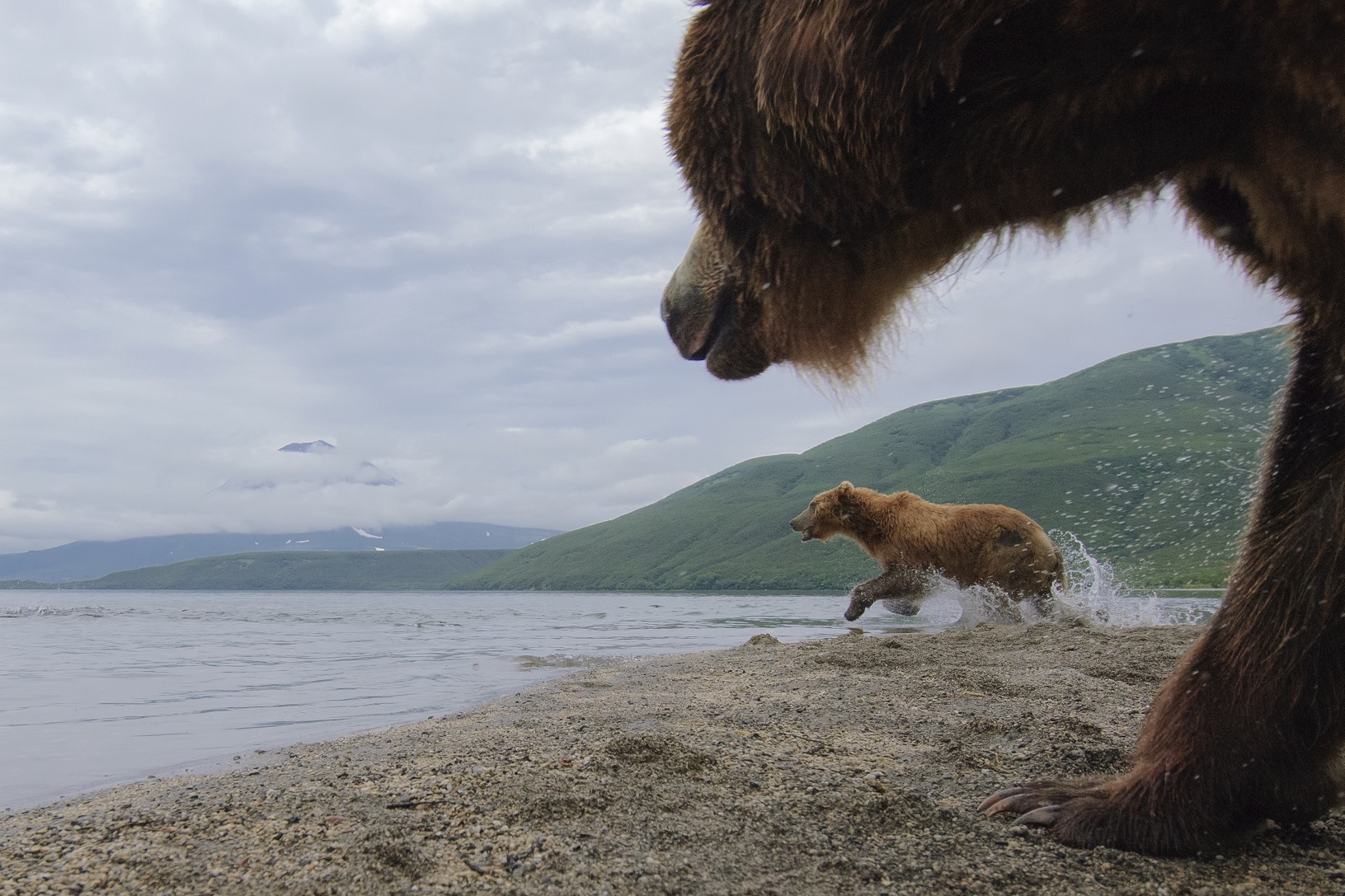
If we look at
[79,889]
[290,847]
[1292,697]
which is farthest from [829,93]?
[79,889]

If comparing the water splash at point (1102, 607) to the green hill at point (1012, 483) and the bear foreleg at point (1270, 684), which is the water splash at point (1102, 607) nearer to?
→ the bear foreleg at point (1270, 684)

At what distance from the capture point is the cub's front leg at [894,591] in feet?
41.9

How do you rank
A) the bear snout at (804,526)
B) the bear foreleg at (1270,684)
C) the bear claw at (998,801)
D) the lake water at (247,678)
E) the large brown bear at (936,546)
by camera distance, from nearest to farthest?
1. the bear foreleg at (1270,684)
2. the bear claw at (998,801)
3. the lake water at (247,678)
4. the large brown bear at (936,546)
5. the bear snout at (804,526)

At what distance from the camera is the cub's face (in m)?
13.7

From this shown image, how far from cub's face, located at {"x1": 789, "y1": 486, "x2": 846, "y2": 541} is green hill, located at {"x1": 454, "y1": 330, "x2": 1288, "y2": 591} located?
52627 mm

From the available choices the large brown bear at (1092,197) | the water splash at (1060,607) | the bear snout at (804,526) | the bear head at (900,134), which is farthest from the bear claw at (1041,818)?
the bear snout at (804,526)

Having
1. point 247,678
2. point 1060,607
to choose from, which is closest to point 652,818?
point 247,678

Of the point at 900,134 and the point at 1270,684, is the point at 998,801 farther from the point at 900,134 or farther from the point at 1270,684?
the point at 900,134

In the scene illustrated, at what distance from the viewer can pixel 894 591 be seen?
12.8 meters

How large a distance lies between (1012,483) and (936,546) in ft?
348

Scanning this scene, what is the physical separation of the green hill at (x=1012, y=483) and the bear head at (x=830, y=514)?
5263cm

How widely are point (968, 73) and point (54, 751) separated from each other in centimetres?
536

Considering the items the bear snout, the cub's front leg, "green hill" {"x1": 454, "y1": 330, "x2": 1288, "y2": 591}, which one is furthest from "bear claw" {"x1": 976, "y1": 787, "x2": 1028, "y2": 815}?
"green hill" {"x1": 454, "y1": 330, "x2": 1288, "y2": 591}

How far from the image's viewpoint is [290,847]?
6.80 ft
